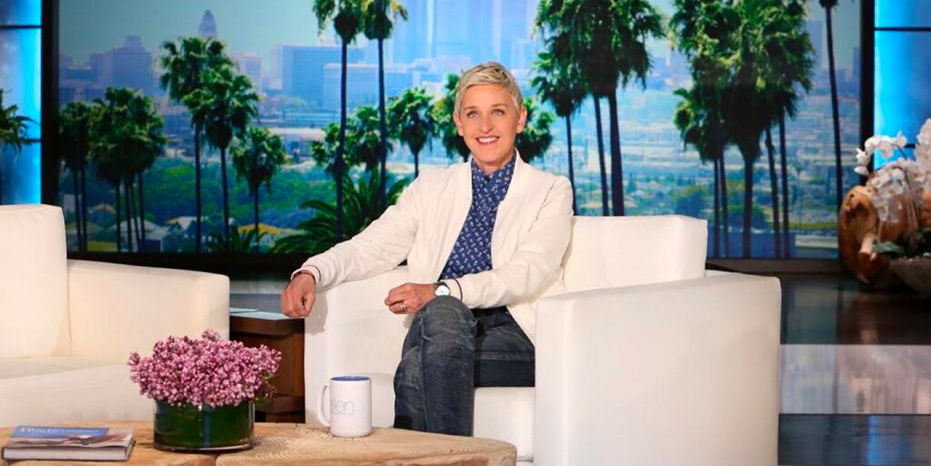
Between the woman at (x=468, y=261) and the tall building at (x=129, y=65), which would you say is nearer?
the woman at (x=468, y=261)

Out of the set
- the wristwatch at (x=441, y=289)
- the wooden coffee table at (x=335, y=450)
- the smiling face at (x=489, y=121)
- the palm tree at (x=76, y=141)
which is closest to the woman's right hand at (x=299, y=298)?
the wristwatch at (x=441, y=289)

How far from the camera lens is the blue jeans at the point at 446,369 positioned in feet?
9.64

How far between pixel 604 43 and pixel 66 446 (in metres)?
7.48

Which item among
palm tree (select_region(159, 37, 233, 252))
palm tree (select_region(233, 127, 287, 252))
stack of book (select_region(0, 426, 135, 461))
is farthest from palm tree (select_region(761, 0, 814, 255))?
stack of book (select_region(0, 426, 135, 461))

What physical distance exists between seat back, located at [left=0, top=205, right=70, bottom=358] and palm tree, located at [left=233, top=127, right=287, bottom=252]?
5.82 metres

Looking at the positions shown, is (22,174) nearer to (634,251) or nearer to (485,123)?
(485,123)

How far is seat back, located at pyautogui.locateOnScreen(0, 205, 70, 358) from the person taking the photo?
3.56m

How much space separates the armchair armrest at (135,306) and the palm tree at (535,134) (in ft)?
19.5

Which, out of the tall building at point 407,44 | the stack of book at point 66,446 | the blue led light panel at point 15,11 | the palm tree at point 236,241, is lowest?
the stack of book at point 66,446

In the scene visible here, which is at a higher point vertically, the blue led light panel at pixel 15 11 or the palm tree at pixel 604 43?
the blue led light panel at pixel 15 11

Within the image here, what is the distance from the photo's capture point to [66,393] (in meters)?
3.19

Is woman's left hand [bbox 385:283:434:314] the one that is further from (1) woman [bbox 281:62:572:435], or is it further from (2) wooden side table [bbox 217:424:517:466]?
(2) wooden side table [bbox 217:424:517:466]

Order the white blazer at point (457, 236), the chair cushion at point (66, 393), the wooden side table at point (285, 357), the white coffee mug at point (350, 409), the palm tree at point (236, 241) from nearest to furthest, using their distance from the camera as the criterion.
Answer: the white coffee mug at point (350, 409) < the chair cushion at point (66, 393) < the white blazer at point (457, 236) < the wooden side table at point (285, 357) < the palm tree at point (236, 241)

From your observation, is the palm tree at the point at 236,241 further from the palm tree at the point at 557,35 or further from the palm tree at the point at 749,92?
the palm tree at the point at 749,92
